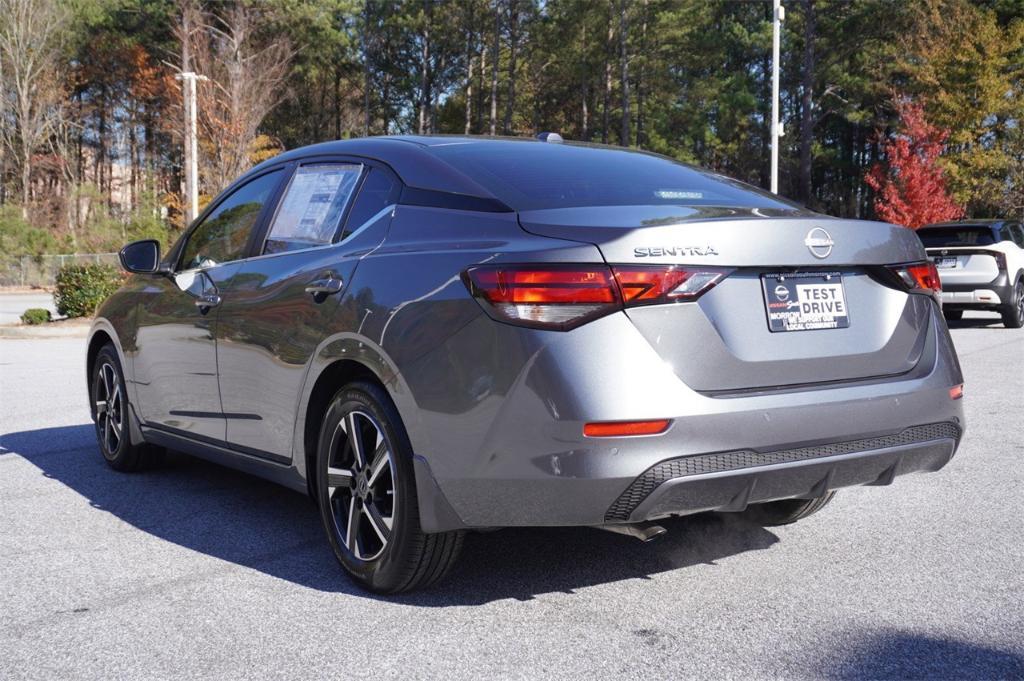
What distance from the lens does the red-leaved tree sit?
32531 mm

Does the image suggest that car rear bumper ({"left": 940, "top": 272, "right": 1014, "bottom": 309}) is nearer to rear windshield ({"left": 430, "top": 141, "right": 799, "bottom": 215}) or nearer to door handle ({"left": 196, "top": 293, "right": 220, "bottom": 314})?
rear windshield ({"left": 430, "top": 141, "right": 799, "bottom": 215})

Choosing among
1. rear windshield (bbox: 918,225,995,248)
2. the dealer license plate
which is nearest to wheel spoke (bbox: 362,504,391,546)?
the dealer license plate

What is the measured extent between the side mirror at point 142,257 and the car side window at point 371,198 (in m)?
1.74

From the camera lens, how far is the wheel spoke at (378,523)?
12.5ft

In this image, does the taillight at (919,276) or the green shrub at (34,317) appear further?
the green shrub at (34,317)

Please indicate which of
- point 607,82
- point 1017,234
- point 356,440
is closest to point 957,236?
point 1017,234

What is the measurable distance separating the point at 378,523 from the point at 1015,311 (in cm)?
1530

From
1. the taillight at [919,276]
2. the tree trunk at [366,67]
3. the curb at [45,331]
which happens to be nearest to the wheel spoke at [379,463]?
the taillight at [919,276]

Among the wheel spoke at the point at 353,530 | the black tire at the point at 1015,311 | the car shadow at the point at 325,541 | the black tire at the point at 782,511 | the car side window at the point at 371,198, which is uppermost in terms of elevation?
the car side window at the point at 371,198

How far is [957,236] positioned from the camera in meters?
16.8

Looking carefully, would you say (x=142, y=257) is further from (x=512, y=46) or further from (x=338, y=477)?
Answer: (x=512, y=46)

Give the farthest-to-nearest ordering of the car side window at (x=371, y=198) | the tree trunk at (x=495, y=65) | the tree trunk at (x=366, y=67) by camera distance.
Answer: the tree trunk at (x=366, y=67) → the tree trunk at (x=495, y=65) → the car side window at (x=371, y=198)

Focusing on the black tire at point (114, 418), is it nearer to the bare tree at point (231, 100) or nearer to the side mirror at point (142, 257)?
the side mirror at point (142, 257)


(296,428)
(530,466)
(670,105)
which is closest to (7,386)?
(296,428)
